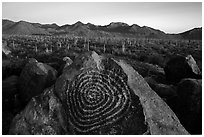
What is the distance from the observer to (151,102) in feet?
20.4

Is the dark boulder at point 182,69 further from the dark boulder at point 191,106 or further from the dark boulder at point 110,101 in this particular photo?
the dark boulder at point 110,101

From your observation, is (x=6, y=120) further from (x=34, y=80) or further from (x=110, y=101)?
(x=110, y=101)

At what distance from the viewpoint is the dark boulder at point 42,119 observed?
6.34 m

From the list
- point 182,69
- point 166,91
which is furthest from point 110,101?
point 182,69

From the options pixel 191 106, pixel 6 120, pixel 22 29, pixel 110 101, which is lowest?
pixel 22 29

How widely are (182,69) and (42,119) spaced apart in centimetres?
620

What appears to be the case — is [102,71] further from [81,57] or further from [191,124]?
[191,124]

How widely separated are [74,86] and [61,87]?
0.95ft

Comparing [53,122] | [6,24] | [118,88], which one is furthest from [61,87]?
[6,24]

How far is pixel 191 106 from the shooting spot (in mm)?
7711

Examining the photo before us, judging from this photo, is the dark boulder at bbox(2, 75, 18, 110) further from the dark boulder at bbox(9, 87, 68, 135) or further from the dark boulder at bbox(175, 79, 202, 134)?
the dark boulder at bbox(175, 79, 202, 134)

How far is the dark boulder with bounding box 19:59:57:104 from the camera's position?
29.0ft

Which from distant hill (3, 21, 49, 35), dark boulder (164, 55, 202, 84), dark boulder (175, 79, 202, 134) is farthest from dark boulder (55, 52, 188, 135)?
distant hill (3, 21, 49, 35)

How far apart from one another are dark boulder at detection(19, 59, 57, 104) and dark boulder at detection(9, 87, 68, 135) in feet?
7.66
